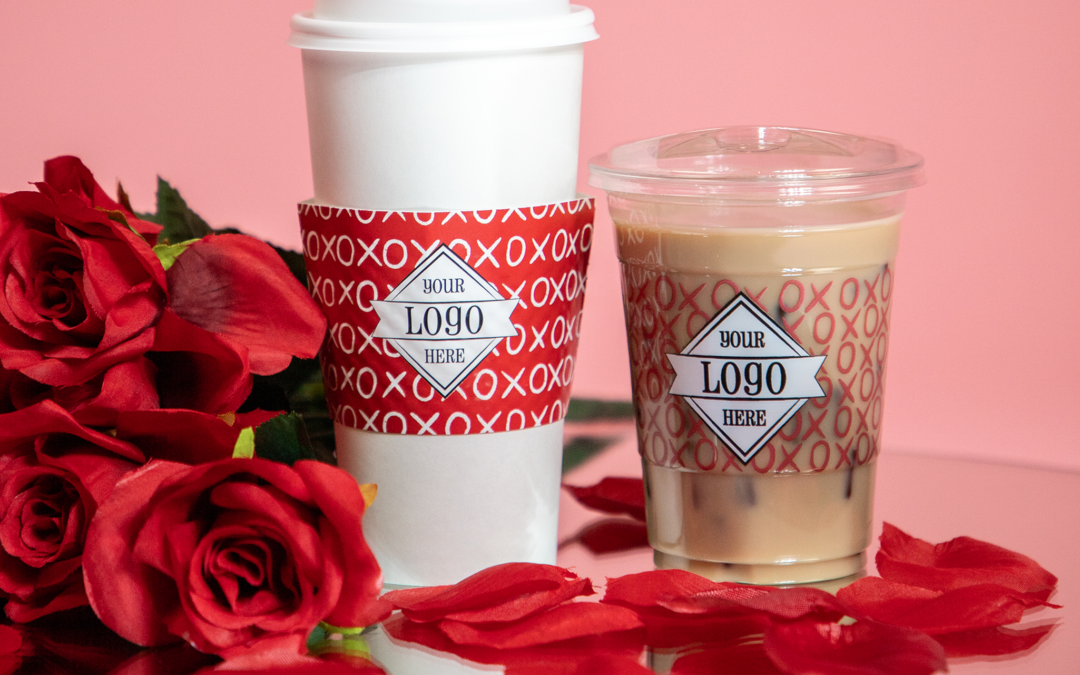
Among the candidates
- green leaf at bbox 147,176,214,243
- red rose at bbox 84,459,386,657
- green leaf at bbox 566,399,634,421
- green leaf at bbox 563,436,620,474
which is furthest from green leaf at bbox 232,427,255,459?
green leaf at bbox 566,399,634,421

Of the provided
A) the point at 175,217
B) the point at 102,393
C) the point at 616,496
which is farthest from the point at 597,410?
the point at 102,393

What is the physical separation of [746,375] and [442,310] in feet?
0.42

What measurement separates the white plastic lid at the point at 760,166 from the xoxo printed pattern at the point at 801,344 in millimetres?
35

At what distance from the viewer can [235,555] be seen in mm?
424

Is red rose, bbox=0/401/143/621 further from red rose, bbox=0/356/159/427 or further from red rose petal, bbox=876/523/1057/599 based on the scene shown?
red rose petal, bbox=876/523/1057/599

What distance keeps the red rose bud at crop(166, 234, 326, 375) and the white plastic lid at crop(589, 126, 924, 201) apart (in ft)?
0.47

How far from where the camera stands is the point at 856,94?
2.89ft

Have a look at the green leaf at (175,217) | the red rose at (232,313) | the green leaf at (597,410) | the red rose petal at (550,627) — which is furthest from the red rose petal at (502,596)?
the green leaf at (597,410)

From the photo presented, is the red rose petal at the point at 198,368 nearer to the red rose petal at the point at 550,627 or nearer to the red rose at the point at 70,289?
the red rose at the point at 70,289

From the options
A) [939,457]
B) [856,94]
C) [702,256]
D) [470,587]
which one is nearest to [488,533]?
[470,587]

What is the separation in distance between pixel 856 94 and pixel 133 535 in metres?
0.64

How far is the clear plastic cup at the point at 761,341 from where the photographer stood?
1.61ft

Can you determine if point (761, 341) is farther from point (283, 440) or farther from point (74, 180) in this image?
point (74, 180)

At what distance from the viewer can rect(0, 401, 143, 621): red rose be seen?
442mm
